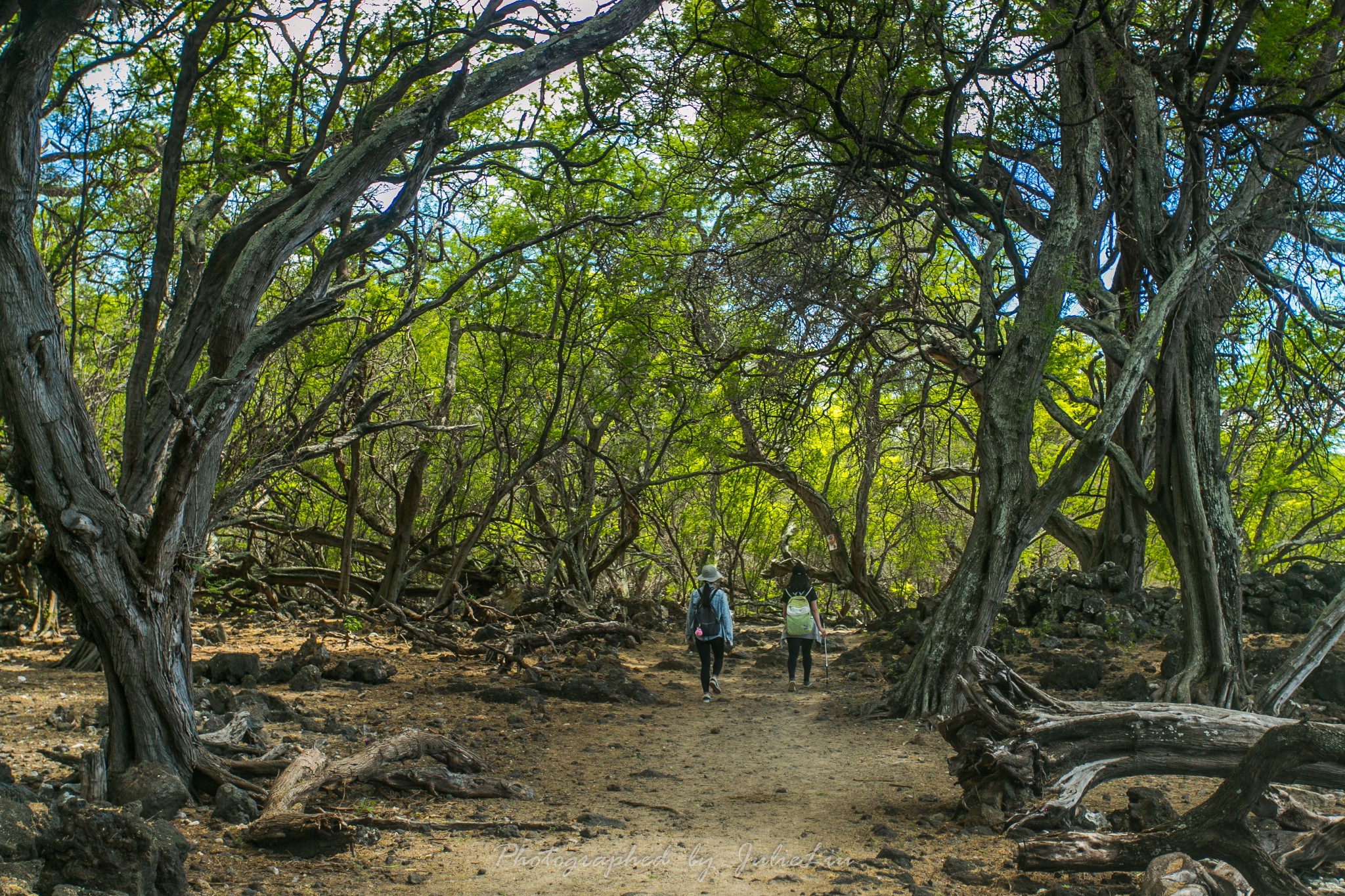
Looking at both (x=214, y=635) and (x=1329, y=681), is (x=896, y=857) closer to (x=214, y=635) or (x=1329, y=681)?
(x=1329, y=681)

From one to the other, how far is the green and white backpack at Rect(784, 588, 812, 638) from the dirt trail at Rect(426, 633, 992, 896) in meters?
0.84

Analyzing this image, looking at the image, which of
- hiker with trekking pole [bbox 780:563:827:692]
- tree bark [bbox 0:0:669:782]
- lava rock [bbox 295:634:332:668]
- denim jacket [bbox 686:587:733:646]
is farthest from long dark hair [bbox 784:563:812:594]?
tree bark [bbox 0:0:669:782]

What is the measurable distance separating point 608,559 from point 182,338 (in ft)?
39.1

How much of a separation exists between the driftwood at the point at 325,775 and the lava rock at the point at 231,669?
324 centimetres

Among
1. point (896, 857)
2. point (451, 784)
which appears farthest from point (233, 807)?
point (896, 857)

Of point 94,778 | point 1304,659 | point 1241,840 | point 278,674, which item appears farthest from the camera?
point 278,674

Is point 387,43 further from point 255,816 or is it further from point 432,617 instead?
point 432,617

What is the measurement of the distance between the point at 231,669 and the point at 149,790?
4.33m

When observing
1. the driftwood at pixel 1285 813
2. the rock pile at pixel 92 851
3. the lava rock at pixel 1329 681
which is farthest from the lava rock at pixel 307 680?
the lava rock at pixel 1329 681

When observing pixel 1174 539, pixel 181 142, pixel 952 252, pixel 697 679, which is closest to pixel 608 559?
pixel 697 679

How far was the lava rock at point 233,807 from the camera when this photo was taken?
461 centimetres

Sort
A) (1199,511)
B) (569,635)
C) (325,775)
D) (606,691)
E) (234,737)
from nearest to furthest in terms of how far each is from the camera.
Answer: (325,775) → (234,737) → (1199,511) → (606,691) → (569,635)

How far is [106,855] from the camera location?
3.45 m

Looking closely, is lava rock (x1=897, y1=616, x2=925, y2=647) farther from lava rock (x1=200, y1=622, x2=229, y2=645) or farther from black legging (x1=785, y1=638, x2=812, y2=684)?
lava rock (x1=200, y1=622, x2=229, y2=645)
